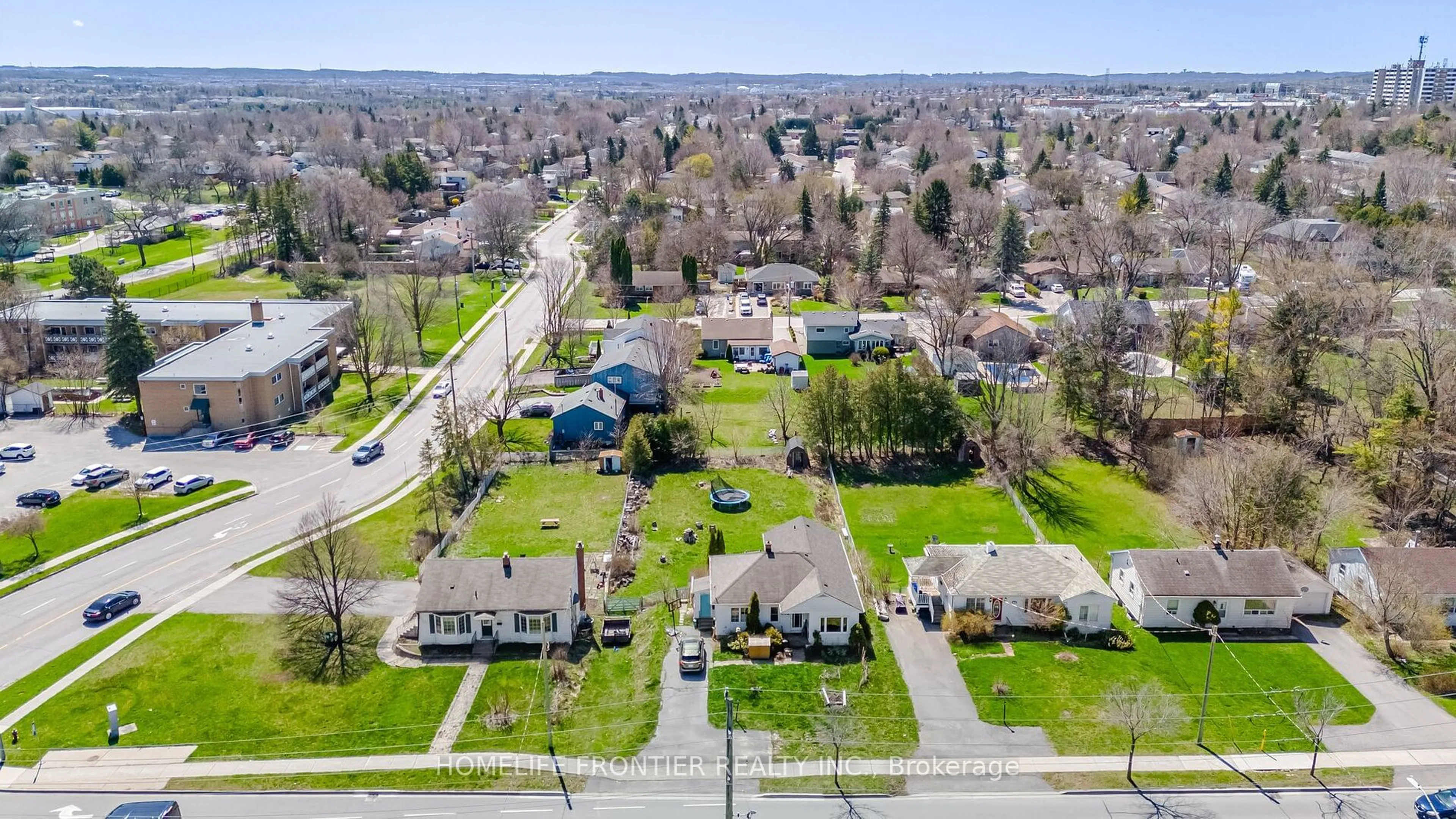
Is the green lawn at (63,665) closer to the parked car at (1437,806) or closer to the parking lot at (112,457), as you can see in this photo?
the parking lot at (112,457)

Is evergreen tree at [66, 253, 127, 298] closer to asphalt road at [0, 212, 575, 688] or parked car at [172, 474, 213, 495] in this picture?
asphalt road at [0, 212, 575, 688]

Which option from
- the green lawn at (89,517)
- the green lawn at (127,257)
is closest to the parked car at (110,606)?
the green lawn at (89,517)

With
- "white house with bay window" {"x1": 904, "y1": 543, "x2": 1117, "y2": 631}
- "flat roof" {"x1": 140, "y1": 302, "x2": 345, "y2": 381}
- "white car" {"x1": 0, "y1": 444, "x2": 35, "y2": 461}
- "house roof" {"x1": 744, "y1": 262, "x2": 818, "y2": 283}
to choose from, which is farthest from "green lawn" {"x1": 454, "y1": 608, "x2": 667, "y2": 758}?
"house roof" {"x1": 744, "y1": 262, "x2": 818, "y2": 283}

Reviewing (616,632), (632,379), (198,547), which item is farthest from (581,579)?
(632,379)

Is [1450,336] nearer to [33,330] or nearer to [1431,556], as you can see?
[1431,556]

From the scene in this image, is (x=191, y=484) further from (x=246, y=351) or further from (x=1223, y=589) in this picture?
(x=1223, y=589)

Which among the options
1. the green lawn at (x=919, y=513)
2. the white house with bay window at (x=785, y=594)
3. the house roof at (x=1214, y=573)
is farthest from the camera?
the green lawn at (x=919, y=513)

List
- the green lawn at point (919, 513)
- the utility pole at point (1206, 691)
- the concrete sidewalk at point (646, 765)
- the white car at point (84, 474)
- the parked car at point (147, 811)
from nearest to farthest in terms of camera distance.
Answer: the parked car at point (147, 811)
the concrete sidewalk at point (646, 765)
the utility pole at point (1206, 691)
the green lawn at point (919, 513)
the white car at point (84, 474)
